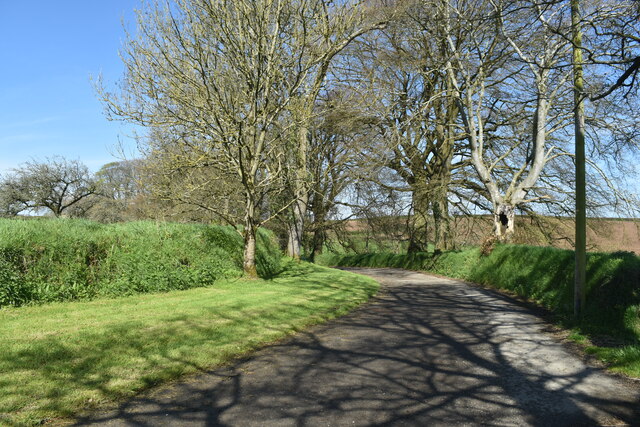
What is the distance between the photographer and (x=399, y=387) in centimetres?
539

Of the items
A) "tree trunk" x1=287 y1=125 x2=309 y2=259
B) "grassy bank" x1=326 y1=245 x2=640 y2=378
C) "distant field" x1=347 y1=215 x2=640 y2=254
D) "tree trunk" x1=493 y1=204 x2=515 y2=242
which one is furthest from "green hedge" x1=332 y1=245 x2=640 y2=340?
"tree trunk" x1=287 y1=125 x2=309 y2=259

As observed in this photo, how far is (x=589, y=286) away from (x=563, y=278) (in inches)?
82.7

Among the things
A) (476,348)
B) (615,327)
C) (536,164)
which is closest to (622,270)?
(615,327)

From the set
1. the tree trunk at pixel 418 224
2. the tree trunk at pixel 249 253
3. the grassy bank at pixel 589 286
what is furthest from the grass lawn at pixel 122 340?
the tree trunk at pixel 418 224

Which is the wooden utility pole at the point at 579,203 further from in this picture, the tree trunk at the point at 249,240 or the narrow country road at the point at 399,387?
the tree trunk at the point at 249,240

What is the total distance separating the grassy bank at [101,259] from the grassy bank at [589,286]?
936cm

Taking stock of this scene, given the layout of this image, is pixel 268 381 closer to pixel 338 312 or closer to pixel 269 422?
pixel 269 422

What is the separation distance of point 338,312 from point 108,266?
5740 mm

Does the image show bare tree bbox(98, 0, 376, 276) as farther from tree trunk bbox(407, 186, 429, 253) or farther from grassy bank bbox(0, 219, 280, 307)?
tree trunk bbox(407, 186, 429, 253)

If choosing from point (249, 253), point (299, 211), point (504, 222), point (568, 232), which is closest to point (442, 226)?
point (504, 222)

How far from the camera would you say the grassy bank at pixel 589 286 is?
7.46 meters

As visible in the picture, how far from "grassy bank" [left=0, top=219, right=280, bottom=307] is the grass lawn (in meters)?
0.52

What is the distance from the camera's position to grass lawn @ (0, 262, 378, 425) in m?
4.86

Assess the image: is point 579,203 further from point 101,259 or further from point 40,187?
point 40,187
